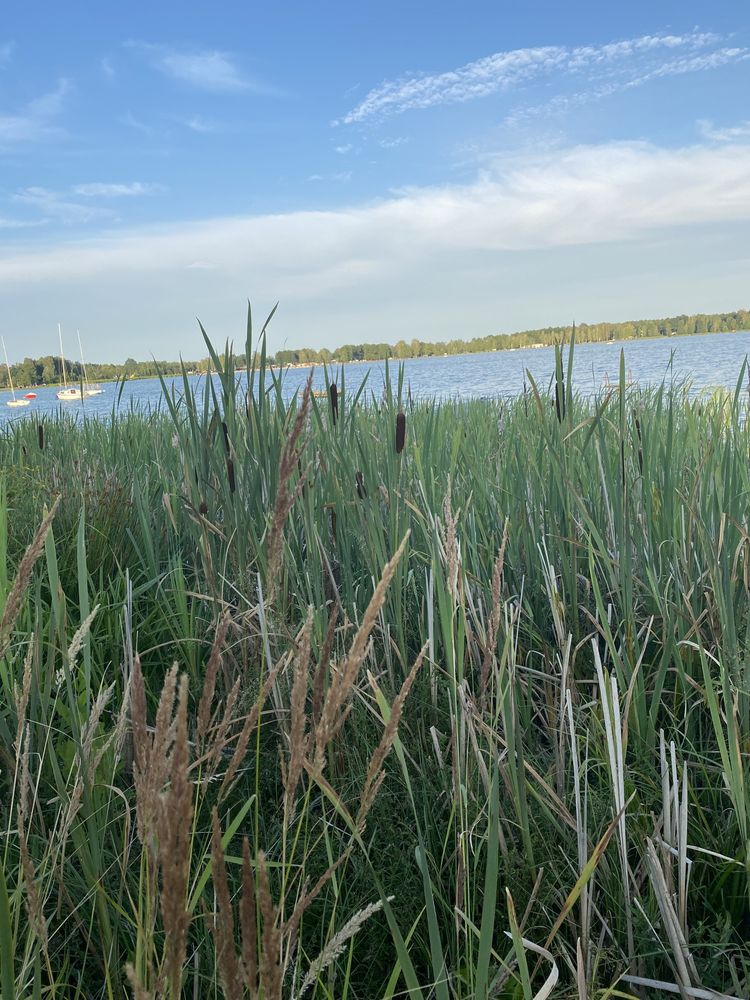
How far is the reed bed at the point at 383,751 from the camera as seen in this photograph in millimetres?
694

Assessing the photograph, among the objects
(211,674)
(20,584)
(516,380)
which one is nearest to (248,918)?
(211,674)

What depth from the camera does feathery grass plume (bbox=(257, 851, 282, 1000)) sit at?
0.44m

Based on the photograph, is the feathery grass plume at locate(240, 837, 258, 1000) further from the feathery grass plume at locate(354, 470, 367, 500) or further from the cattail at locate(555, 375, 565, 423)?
the cattail at locate(555, 375, 565, 423)

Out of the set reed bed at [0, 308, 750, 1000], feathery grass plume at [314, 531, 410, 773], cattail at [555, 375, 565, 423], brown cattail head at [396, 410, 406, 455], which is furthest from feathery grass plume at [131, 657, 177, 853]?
cattail at [555, 375, 565, 423]

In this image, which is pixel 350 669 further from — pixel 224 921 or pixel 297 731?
pixel 224 921

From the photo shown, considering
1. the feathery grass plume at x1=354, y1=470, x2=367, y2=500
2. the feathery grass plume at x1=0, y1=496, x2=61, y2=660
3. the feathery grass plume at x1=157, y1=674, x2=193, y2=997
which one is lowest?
the feathery grass plume at x1=157, y1=674, x2=193, y2=997

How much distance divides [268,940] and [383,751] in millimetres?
176

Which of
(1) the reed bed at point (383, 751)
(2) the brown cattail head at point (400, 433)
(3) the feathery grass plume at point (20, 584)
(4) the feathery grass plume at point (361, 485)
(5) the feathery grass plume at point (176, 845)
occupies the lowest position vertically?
(1) the reed bed at point (383, 751)

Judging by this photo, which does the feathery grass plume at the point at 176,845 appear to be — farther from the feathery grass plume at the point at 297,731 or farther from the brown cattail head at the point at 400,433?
the brown cattail head at the point at 400,433

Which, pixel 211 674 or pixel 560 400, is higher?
pixel 560 400

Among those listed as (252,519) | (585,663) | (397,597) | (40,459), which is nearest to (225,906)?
(397,597)

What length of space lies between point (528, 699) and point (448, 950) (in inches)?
17.7

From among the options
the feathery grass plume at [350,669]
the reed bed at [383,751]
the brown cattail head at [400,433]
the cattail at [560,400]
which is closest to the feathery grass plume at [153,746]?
the reed bed at [383,751]

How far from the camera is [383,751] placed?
23.7 inches
